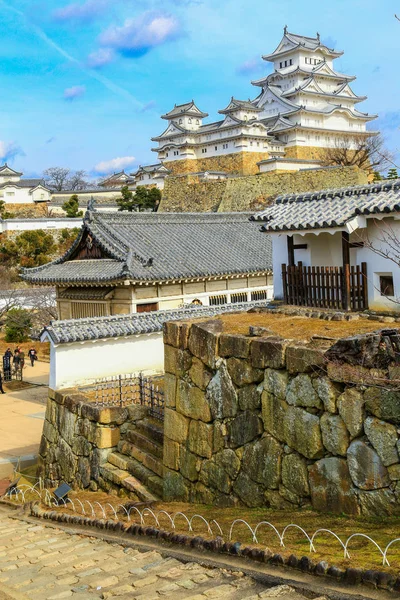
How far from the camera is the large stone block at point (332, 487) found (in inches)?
228

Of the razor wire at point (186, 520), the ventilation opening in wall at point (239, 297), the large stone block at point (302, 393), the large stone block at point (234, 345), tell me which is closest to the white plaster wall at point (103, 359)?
the razor wire at point (186, 520)

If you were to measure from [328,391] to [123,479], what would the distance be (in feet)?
16.4

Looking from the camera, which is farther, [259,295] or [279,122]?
[279,122]

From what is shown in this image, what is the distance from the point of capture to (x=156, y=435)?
1025 cm

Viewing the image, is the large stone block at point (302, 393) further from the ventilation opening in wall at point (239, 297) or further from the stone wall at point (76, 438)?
the ventilation opening in wall at point (239, 297)

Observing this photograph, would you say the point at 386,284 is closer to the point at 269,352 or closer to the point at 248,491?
the point at 269,352

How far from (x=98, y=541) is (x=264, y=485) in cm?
209

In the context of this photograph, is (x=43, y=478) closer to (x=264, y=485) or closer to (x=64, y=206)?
(x=264, y=485)

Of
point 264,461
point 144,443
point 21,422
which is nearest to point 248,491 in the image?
point 264,461

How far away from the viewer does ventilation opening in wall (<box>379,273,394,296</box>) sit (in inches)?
368

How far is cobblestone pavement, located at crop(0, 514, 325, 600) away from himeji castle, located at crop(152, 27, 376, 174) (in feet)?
159

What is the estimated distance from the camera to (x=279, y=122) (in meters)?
56.5

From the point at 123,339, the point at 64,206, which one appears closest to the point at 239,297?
the point at 123,339

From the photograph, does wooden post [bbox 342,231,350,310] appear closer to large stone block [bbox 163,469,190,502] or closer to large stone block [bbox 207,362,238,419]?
large stone block [bbox 207,362,238,419]
